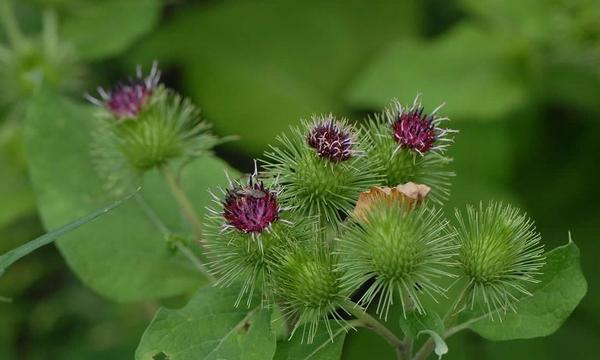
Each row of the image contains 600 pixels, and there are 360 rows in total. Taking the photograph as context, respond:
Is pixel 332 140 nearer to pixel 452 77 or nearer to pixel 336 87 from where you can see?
pixel 452 77

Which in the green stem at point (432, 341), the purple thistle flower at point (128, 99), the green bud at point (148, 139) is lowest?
the green stem at point (432, 341)

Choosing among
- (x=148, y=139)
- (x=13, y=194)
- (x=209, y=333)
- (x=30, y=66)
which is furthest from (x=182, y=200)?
(x=30, y=66)

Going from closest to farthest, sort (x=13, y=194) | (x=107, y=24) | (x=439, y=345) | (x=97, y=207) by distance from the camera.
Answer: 1. (x=439, y=345)
2. (x=97, y=207)
3. (x=13, y=194)
4. (x=107, y=24)

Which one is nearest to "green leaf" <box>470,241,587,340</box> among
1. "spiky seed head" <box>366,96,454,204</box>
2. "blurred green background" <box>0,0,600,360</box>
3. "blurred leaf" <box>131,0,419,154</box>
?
"spiky seed head" <box>366,96,454,204</box>

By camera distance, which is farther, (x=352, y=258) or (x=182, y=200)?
(x=182, y=200)

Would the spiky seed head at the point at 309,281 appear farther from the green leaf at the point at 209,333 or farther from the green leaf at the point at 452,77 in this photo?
the green leaf at the point at 452,77

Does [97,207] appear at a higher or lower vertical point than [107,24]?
lower

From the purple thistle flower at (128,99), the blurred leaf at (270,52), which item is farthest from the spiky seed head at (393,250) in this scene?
the blurred leaf at (270,52)
